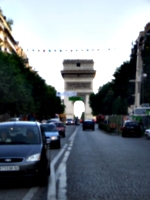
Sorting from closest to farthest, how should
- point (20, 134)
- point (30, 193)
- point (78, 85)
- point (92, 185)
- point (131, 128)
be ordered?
point (30, 193) → point (92, 185) → point (20, 134) → point (131, 128) → point (78, 85)

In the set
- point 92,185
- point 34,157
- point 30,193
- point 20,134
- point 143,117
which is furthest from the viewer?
point 143,117

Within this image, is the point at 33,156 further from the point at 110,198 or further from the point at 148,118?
the point at 148,118

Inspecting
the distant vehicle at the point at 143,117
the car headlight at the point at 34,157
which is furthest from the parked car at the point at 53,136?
the distant vehicle at the point at 143,117

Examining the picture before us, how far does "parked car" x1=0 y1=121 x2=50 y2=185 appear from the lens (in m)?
13.4

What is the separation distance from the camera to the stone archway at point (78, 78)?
158375mm

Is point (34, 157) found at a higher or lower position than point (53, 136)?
lower

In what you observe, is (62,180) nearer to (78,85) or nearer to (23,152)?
(23,152)

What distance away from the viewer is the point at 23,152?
13.8 metres

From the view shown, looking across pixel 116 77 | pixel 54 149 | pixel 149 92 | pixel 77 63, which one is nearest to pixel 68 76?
pixel 77 63

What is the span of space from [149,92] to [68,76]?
8748cm

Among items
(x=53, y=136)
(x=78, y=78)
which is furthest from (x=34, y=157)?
(x=78, y=78)

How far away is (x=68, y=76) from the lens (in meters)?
159

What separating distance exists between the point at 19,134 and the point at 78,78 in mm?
145461

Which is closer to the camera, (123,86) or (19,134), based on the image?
(19,134)
